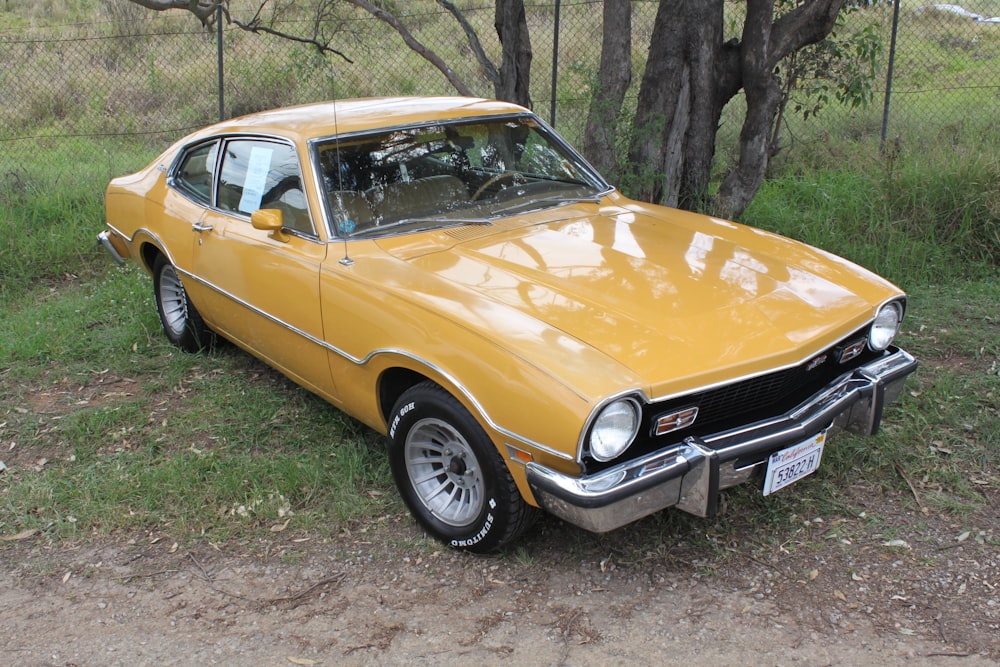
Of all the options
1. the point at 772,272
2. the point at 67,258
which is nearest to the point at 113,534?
the point at 772,272

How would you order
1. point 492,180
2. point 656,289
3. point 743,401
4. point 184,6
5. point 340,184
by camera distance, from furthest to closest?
point 184,6, point 492,180, point 340,184, point 656,289, point 743,401

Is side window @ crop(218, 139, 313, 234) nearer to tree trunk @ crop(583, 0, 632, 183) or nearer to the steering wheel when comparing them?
the steering wheel

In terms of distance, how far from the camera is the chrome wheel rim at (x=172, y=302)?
531 centimetres

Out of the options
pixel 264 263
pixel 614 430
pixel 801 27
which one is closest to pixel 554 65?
pixel 801 27

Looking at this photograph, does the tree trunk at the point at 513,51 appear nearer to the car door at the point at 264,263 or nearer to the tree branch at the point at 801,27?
the tree branch at the point at 801,27

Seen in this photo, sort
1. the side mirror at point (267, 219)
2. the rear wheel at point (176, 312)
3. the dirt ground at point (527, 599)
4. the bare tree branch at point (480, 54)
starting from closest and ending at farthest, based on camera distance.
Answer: the dirt ground at point (527, 599), the side mirror at point (267, 219), the rear wheel at point (176, 312), the bare tree branch at point (480, 54)

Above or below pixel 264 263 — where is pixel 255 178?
above

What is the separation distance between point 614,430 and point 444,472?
89 cm

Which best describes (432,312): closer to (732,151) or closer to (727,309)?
(727,309)

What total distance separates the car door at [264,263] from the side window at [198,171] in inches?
4.9

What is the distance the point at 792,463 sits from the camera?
3219 millimetres

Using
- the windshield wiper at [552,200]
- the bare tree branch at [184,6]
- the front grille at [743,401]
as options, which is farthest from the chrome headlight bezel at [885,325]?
the bare tree branch at [184,6]

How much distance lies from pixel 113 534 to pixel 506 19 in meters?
4.99

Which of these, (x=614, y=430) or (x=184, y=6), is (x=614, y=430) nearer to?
(x=614, y=430)
